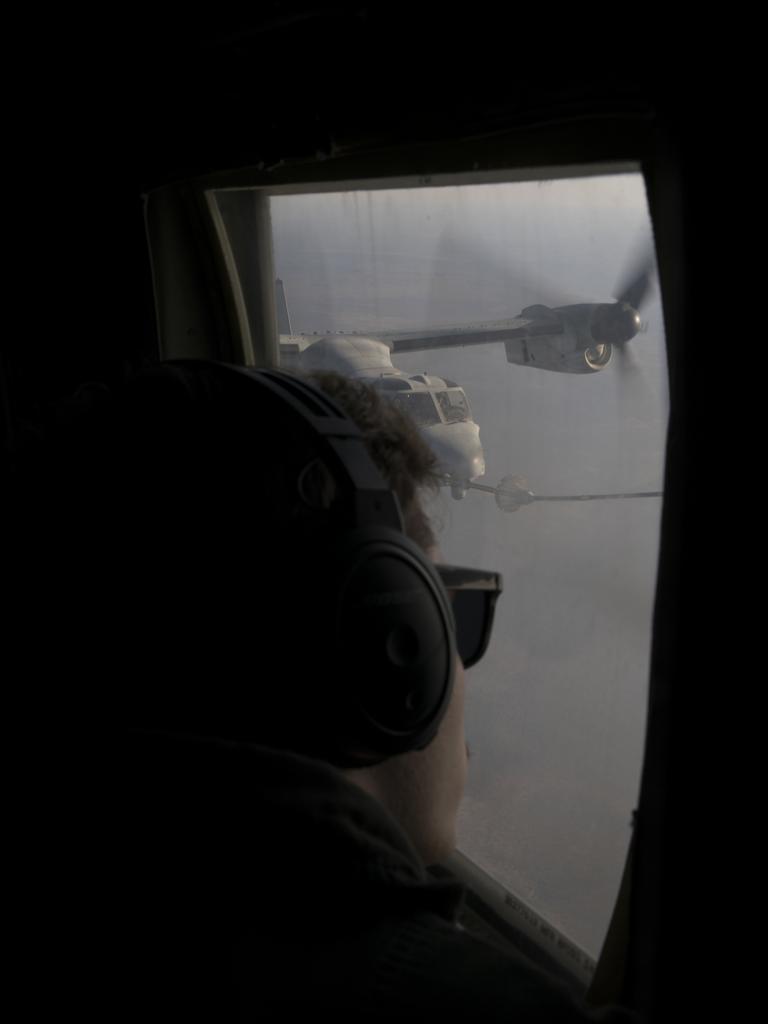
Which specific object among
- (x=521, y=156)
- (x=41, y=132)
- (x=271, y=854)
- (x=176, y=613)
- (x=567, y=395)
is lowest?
(x=271, y=854)

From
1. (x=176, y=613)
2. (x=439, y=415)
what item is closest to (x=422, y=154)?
(x=439, y=415)

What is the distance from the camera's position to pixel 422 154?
38.4 inches

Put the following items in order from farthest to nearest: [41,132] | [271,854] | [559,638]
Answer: [41,132]
[559,638]
[271,854]

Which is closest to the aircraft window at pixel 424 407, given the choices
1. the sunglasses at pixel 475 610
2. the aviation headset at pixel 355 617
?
the sunglasses at pixel 475 610

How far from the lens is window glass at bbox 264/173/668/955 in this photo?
3.54 feet

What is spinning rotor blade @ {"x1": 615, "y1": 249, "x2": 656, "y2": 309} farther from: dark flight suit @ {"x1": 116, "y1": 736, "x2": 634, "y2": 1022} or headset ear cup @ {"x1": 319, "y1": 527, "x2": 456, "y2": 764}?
dark flight suit @ {"x1": 116, "y1": 736, "x2": 634, "y2": 1022}

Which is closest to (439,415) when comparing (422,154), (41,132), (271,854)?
(422,154)

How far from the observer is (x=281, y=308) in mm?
1562

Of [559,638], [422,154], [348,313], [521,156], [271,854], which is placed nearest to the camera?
[271,854]

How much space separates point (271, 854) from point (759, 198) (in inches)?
20.9

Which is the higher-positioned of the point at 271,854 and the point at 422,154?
the point at 422,154

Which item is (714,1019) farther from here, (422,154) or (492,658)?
(422,154)

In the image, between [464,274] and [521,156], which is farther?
[464,274]

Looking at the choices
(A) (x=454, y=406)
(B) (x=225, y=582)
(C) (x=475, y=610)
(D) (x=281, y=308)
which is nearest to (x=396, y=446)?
(C) (x=475, y=610)
